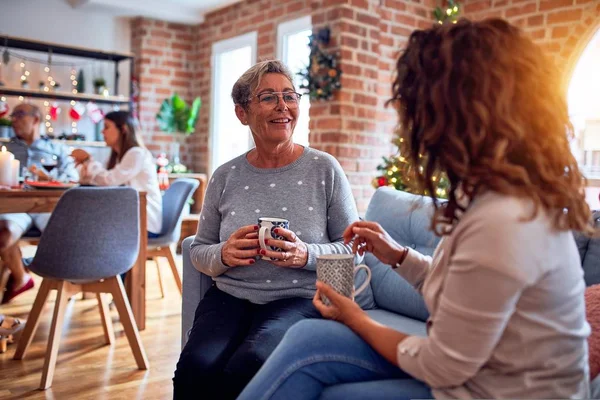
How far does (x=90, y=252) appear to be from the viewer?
2.37 m

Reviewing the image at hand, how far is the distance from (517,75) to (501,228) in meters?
0.25

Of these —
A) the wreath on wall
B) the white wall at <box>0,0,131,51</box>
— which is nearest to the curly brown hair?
the wreath on wall

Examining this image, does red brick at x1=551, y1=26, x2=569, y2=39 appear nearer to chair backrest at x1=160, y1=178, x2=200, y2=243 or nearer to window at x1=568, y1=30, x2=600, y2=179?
window at x1=568, y1=30, x2=600, y2=179

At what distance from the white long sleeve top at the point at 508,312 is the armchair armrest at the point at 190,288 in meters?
1.11

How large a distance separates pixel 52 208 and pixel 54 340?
2.20 ft

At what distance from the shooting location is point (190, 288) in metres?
1.94

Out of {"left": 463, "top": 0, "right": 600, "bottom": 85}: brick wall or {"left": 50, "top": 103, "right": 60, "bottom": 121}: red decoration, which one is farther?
{"left": 50, "top": 103, "right": 60, "bottom": 121}: red decoration

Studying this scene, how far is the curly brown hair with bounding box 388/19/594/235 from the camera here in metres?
0.87

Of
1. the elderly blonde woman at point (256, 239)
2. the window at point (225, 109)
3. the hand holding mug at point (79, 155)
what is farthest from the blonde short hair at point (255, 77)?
the window at point (225, 109)

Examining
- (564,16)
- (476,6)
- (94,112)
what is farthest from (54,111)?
(564,16)

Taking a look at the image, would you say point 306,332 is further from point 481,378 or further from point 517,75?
point 517,75

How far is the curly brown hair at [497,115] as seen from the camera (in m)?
0.87

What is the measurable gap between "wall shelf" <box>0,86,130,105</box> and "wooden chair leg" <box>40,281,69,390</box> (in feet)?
11.1

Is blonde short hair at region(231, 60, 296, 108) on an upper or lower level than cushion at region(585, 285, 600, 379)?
upper
